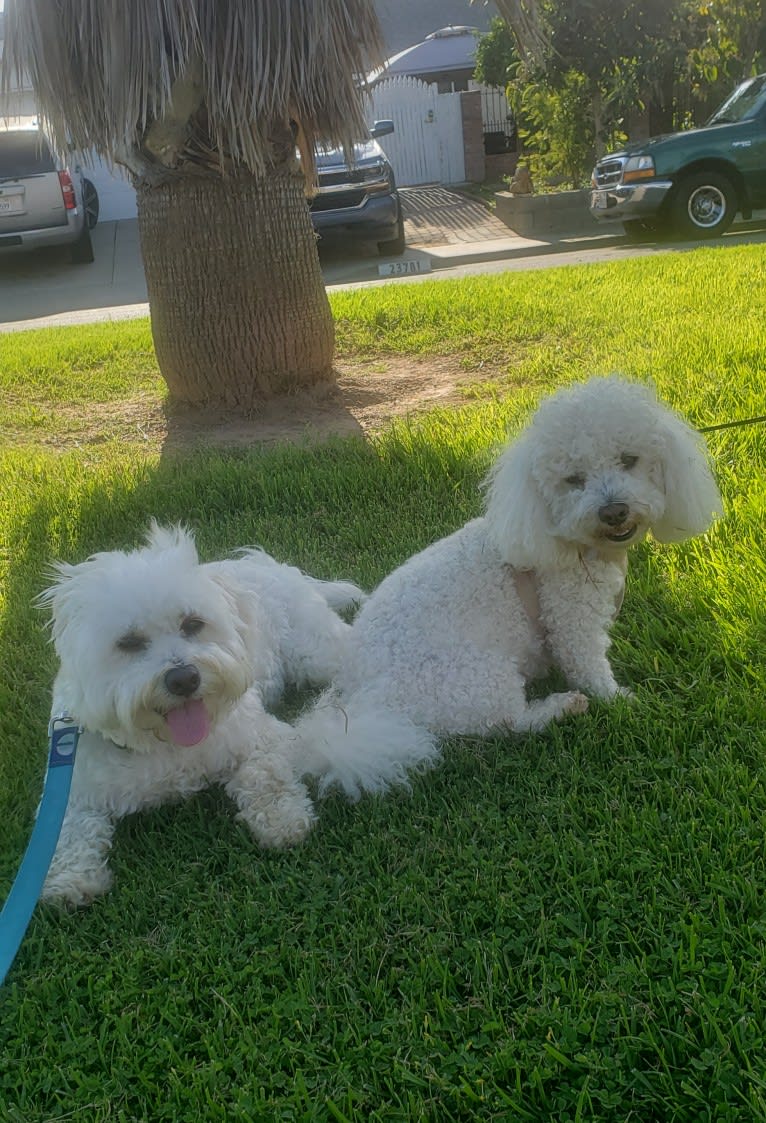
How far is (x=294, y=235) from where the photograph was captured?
19.9 ft

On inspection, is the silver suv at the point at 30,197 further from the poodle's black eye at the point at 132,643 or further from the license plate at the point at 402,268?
the poodle's black eye at the point at 132,643

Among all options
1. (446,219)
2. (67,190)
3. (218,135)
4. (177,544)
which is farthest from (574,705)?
(446,219)

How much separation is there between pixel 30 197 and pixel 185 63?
12.5 m

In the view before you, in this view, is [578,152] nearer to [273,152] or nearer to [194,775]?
[273,152]

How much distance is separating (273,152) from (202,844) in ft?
15.1

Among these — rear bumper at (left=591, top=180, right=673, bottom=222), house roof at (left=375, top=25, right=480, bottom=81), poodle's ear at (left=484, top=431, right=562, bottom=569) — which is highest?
house roof at (left=375, top=25, right=480, bottom=81)

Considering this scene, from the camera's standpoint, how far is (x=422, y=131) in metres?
24.6

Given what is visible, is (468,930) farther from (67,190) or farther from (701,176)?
(67,190)

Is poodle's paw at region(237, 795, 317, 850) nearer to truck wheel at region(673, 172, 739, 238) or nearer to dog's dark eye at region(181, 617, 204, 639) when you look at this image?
dog's dark eye at region(181, 617, 204, 639)

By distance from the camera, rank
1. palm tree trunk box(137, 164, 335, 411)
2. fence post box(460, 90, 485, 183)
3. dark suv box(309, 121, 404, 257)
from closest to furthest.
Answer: palm tree trunk box(137, 164, 335, 411), dark suv box(309, 121, 404, 257), fence post box(460, 90, 485, 183)

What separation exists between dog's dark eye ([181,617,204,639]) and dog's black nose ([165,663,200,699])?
Answer: 5.1 inches

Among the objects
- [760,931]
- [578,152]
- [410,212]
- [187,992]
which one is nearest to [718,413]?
[760,931]

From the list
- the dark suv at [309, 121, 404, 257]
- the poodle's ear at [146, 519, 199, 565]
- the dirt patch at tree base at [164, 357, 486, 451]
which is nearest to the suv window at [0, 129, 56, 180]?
the dark suv at [309, 121, 404, 257]

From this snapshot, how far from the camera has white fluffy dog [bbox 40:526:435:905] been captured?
2.38 m
